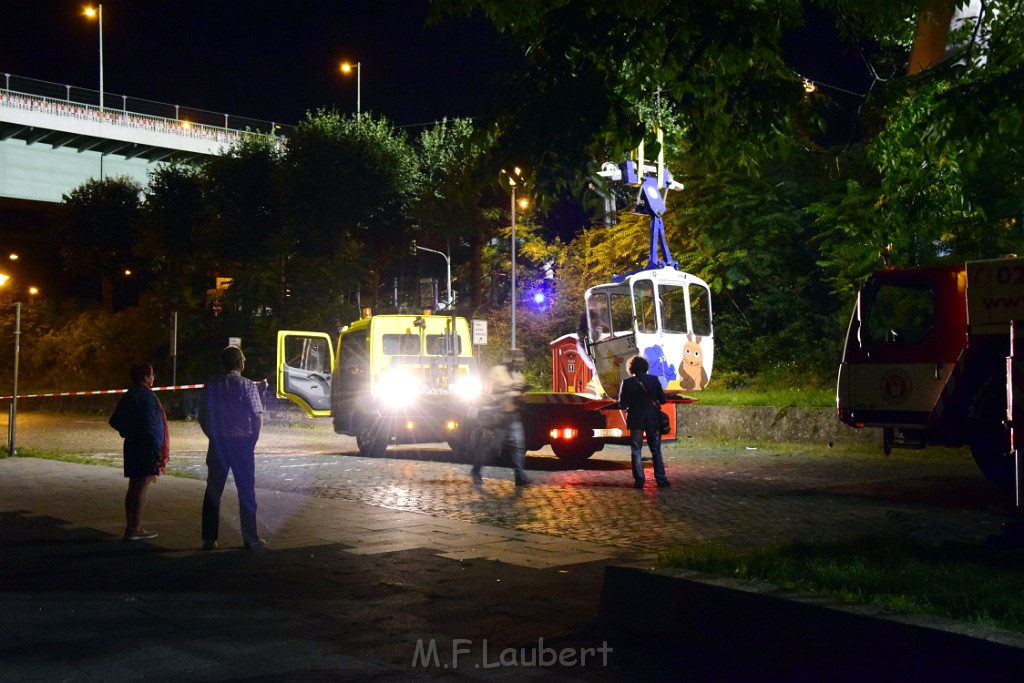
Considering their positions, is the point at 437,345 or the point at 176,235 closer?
the point at 437,345

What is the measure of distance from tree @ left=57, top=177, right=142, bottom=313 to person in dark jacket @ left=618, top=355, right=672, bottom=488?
128ft

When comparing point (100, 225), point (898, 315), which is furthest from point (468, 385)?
point (100, 225)

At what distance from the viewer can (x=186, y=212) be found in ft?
155

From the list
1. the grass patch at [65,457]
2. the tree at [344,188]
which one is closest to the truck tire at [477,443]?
the grass patch at [65,457]

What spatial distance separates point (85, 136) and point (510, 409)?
3985 centimetres

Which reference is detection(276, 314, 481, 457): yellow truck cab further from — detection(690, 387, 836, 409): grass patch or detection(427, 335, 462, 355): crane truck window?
detection(690, 387, 836, 409): grass patch

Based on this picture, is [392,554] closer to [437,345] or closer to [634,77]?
[634,77]

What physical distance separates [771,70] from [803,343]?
1870 centimetres

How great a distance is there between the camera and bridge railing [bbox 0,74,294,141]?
4688cm

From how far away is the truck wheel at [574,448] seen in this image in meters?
17.7

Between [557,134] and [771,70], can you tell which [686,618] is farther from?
[771,70]

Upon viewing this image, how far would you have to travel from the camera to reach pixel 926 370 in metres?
13.8

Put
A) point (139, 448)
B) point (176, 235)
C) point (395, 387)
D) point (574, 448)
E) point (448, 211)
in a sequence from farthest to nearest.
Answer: point (176, 235) < point (448, 211) < point (395, 387) < point (574, 448) < point (139, 448)

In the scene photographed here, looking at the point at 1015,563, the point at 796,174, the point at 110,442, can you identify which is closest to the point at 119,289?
the point at 110,442
